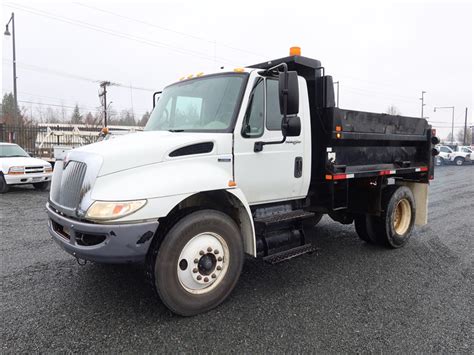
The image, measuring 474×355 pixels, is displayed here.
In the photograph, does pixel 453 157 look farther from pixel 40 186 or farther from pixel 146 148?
pixel 146 148

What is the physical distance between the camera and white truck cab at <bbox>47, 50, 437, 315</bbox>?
3.12 m

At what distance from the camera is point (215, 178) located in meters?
3.51

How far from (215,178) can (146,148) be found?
713mm

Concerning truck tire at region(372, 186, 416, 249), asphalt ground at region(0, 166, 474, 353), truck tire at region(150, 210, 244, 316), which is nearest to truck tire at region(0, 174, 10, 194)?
asphalt ground at region(0, 166, 474, 353)

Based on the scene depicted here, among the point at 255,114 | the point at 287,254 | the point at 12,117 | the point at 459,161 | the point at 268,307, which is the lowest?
the point at 459,161

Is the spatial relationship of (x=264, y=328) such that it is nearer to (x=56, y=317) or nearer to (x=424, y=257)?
(x=56, y=317)

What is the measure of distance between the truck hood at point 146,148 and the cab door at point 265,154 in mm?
241

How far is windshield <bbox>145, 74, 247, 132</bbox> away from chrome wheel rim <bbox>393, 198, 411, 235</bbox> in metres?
3.74

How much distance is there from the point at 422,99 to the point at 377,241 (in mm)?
63023

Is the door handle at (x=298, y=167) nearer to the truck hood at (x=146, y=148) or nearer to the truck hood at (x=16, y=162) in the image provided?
the truck hood at (x=146, y=148)

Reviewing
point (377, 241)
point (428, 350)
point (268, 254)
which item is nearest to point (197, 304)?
point (268, 254)

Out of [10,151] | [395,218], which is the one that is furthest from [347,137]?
[10,151]

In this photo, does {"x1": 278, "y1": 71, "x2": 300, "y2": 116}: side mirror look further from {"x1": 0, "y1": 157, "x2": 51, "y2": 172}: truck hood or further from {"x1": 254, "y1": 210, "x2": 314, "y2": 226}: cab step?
{"x1": 0, "y1": 157, "x2": 51, "y2": 172}: truck hood

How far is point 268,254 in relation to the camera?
13.3ft
